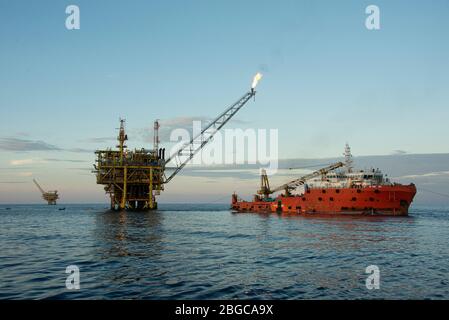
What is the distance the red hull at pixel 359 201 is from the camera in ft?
240

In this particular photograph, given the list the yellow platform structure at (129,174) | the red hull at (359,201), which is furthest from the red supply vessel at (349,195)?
the yellow platform structure at (129,174)

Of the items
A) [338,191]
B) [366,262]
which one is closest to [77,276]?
[366,262]

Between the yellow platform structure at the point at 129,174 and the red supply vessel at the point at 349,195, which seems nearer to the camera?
the red supply vessel at the point at 349,195

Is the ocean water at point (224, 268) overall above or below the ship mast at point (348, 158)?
below

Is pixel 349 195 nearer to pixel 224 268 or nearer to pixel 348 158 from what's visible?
pixel 348 158

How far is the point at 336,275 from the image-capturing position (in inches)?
810

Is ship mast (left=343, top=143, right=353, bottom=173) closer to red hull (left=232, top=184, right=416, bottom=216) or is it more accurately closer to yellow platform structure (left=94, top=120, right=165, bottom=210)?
red hull (left=232, top=184, right=416, bottom=216)

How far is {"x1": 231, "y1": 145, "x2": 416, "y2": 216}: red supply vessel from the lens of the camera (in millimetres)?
73250

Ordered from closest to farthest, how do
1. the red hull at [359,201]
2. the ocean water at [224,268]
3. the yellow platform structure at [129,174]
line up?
the ocean water at [224,268]
the red hull at [359,201]
the yellow platform structure at [129,174]

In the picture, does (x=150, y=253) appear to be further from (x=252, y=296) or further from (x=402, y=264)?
(x=402, y=264)

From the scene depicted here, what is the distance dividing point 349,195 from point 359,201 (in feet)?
7.76

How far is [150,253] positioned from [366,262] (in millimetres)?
15889

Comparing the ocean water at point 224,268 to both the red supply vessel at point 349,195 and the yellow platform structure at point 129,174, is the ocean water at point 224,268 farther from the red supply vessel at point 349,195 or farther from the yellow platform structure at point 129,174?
the yellow platform structure at point 129,174

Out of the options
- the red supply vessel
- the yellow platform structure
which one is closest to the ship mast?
the red supply vessel
